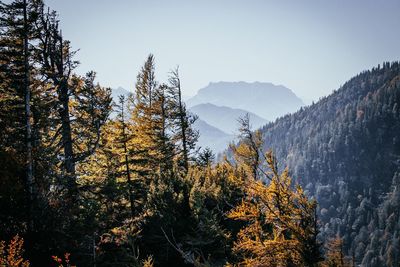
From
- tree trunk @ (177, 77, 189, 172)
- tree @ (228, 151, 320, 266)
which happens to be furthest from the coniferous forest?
tree trunk @ (177, 77, 189, 172)

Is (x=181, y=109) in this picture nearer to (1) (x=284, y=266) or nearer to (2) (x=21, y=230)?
(2) (x=21, y=230)

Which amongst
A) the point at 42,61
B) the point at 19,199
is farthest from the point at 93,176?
the point at 42,61

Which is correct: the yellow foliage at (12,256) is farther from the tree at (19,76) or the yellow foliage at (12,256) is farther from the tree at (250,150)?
the tree at (250,150)

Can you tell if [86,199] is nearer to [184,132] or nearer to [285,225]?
[285,225]

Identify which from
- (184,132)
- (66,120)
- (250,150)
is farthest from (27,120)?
(184,132)

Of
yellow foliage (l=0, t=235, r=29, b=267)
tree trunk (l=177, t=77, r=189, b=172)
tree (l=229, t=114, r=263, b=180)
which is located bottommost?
yellow foliage (l=0, t=235, r=29, b=267)

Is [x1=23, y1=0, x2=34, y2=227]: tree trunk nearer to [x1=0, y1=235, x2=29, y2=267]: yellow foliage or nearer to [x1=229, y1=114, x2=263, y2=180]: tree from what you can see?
[x1=0, y1=235, x2=29, y2=267]: yellow foliage

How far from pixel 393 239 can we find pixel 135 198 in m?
182

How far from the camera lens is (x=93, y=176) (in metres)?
16.9

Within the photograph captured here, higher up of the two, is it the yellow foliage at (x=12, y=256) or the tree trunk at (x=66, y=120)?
the tree trunk at (x=66, y=120)

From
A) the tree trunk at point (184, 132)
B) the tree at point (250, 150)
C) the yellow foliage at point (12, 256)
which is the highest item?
the tree trunk at point (184, 132)

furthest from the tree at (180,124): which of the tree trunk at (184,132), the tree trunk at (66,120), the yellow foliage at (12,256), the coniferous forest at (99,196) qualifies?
the yellow foliage at (12,256)

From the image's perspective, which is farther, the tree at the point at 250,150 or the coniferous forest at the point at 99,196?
the tree at the point at 250,150

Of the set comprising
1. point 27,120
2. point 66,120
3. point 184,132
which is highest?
point 184,132
